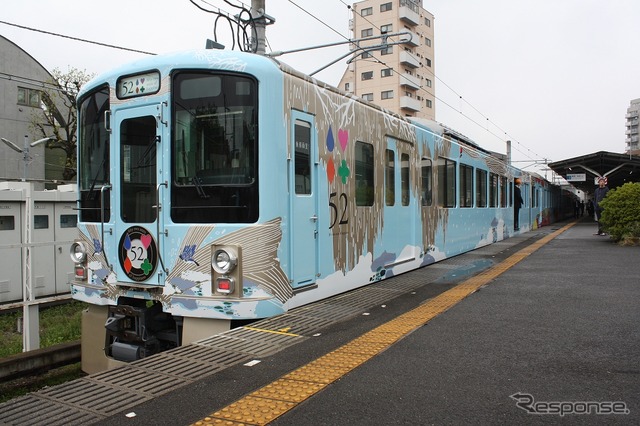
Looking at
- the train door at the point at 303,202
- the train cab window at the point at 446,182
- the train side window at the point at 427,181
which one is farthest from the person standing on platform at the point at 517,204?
the train door at the point at 303,202

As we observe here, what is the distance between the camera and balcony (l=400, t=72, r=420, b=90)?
47625mm

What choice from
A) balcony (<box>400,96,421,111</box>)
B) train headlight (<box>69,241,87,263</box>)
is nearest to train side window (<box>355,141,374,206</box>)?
train headlight (<box>69,241,87,263</box>)

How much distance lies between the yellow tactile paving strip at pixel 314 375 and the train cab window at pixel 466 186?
581 centimetres

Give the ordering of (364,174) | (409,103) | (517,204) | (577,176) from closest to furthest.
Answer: (364,174) → (517,204) → (577,176) → (409,103)

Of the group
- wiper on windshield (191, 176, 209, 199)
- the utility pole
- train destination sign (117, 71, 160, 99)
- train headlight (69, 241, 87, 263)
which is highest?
the utility pole

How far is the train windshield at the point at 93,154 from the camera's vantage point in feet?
16.7

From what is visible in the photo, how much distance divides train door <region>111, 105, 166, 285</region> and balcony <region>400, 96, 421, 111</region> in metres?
44.9

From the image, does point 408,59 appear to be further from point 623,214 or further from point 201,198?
point 201,198

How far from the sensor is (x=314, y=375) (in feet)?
11.6

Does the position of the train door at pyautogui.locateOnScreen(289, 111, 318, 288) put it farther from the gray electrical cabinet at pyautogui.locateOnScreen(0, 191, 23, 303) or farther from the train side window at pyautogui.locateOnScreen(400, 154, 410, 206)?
the gray electrical cabinet at pyautogui.locateOnScreen(0, 191, 23, 303)

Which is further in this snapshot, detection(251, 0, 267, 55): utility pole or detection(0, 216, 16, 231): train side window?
detection(251, 0, 267, 55): utility pole

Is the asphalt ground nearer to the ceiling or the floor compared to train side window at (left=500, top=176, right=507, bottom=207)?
nearer to the floor

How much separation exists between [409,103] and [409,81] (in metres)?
2.05

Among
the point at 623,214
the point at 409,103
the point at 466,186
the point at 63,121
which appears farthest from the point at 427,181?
the point at 409,103
